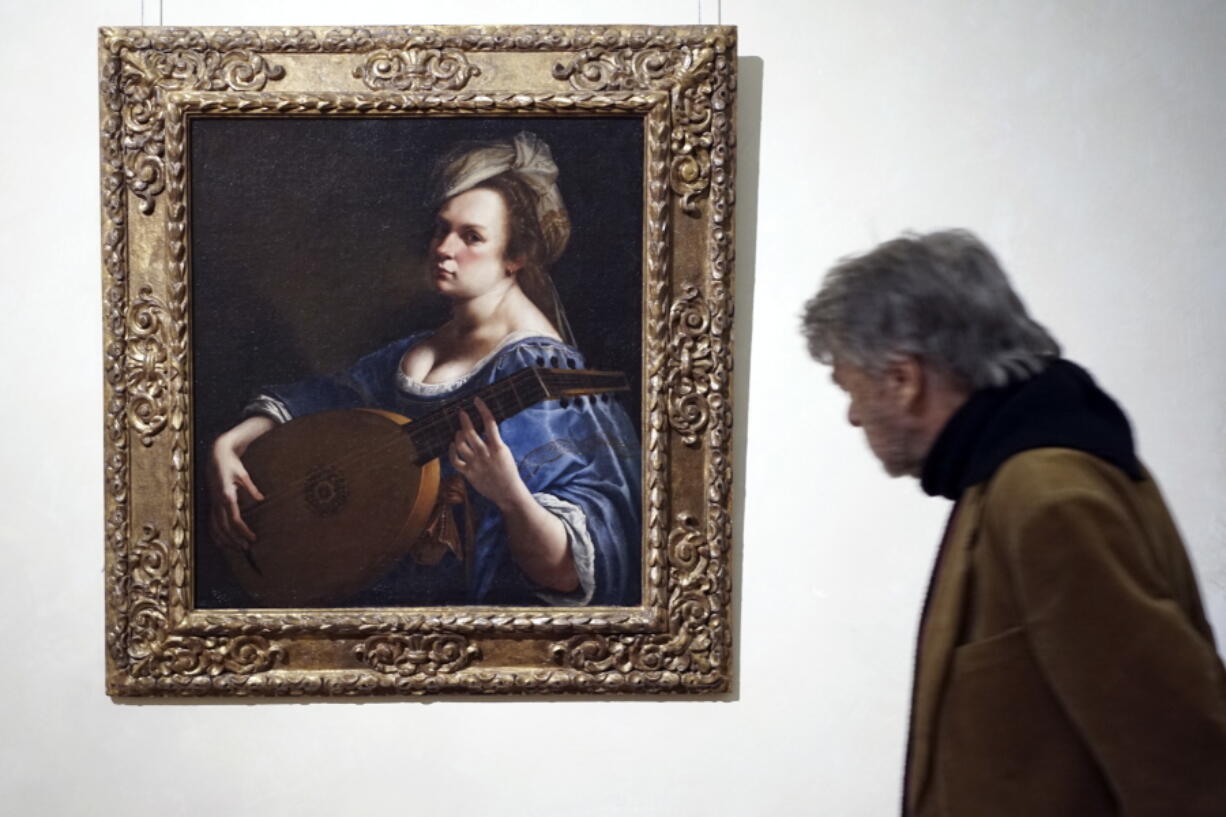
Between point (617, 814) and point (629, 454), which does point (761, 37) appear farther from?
point (617, 814)

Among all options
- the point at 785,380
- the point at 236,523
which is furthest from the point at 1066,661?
the point at 236,523

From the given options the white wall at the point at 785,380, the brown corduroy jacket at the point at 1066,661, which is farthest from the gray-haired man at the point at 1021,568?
the white wall at the point at 785,380

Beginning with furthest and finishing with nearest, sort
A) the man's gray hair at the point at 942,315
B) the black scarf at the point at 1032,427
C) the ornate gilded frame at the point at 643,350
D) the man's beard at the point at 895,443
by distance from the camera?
1. the ornate gilded frame at the point at 643,350
2. the man's beard at the point at 895,443
3. the man's gray hair at the point at 942,315
4. the black scarf at the point at 1032,427

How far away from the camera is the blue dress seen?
3.52 m

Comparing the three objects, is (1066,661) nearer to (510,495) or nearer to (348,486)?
(510,495)

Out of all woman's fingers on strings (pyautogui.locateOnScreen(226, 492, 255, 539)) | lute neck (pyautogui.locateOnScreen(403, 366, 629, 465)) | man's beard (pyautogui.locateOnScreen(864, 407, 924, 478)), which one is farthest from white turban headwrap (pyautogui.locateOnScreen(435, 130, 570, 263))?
man's beard (pyautogui.locateOnScreen(864, 407, 924, 478))

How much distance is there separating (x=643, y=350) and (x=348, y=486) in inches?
36.2

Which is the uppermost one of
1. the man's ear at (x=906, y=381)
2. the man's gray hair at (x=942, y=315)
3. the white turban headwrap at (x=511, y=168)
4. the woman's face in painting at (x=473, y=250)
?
the white turban headwrap at (x=511, y=168)

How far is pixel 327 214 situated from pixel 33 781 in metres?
1.84

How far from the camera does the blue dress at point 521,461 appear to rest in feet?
11.5

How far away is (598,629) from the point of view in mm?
3510

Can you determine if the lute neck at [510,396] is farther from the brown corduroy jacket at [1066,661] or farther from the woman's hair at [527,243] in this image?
the brown corduroy jacket at [1066,661]

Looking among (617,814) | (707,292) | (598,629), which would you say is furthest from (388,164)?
(617,814)

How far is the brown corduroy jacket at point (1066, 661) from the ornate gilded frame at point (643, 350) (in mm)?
1600
